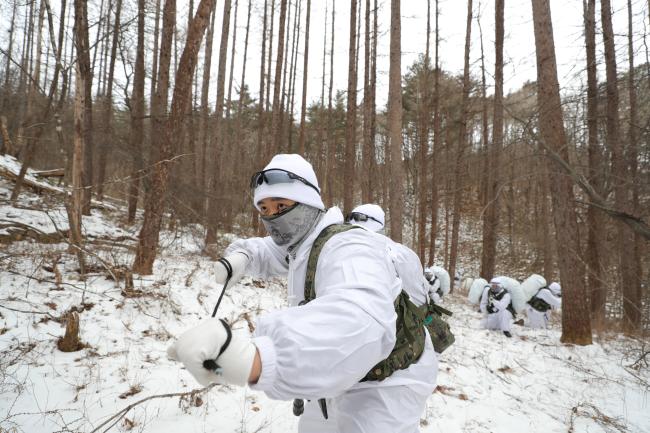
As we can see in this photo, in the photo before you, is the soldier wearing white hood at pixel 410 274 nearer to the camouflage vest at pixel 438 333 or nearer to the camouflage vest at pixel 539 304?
the camouflage vest at pixel 438 333

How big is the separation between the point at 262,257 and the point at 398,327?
1381mm

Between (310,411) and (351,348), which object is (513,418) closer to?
(310,411)

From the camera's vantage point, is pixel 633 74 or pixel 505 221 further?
pixel 505 221

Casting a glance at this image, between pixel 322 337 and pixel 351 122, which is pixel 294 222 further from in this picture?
pixel 351 122

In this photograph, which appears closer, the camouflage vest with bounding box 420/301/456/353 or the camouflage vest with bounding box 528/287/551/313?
the camouflage vest with bounding box 420/301/456/353

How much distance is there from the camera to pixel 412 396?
185 cm

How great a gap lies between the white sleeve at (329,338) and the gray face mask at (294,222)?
0.68 m

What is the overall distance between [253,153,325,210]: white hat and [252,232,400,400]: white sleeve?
2.37 ft

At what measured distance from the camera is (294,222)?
1.97 meters

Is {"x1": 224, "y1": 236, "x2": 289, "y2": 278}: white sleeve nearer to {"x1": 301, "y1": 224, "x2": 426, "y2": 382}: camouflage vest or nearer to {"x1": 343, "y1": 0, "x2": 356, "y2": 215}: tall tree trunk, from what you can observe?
{"x1": 301, "y1": 224, "x2": 426, "y2": 382}: camouflage vest

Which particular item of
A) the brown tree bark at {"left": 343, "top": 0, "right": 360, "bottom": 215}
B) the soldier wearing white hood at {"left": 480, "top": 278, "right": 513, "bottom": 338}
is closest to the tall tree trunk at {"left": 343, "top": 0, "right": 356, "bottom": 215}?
the brown tree bark at {"left": 343, "top": 0, "right": 360, "bottom": 215}

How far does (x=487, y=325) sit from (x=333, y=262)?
9.46 m


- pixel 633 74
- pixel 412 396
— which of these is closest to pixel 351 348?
pixel 412 396

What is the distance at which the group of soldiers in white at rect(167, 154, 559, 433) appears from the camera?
1007 millimetres
